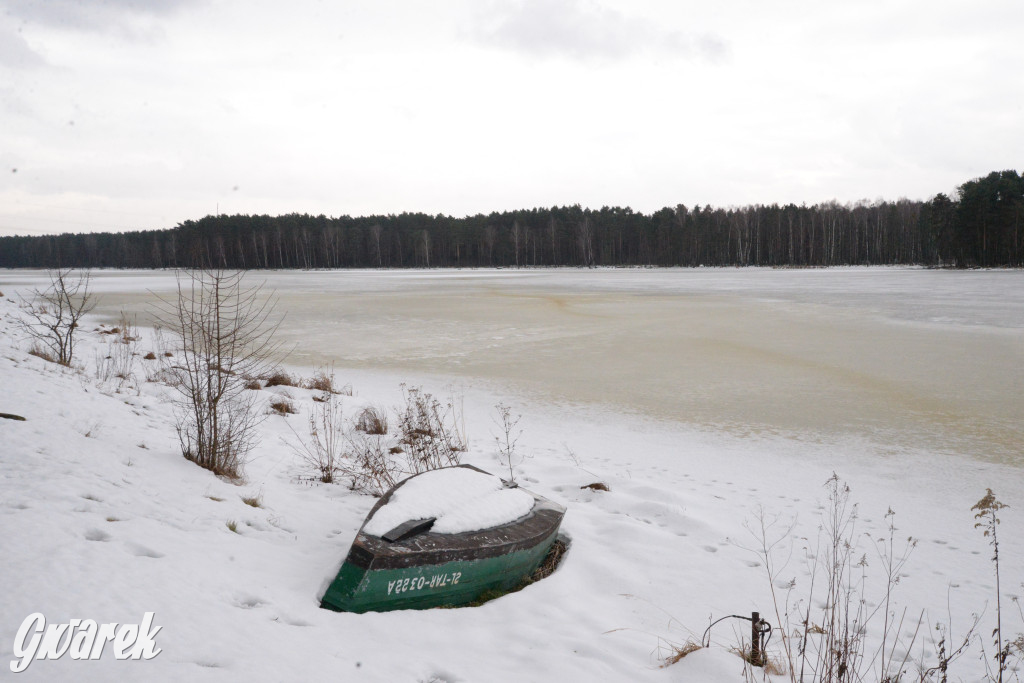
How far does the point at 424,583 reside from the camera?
4.00 meters

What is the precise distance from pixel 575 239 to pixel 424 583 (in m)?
101

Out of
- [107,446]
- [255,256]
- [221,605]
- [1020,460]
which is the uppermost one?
[255,256]

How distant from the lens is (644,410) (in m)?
10.6

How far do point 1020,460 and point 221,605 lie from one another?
31.0 ft

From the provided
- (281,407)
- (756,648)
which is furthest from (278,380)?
(756,648)

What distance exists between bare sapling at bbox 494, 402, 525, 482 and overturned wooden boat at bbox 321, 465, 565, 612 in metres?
1.83

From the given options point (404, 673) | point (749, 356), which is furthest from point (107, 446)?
point (749, 356)

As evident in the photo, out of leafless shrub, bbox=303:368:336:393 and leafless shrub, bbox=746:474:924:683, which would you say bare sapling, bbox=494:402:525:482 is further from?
leafless shrub, bbox=303:368:336:393

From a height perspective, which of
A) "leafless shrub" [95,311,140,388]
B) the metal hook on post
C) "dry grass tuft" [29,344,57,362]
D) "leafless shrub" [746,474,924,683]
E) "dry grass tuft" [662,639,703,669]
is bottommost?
"leafless shrub" [746,474,924,683]

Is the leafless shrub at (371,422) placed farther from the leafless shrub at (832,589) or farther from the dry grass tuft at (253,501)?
the leafless shrub at (832,589)

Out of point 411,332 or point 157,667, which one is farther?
point 411,332

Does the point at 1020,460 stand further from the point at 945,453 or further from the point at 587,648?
the point at 587,648

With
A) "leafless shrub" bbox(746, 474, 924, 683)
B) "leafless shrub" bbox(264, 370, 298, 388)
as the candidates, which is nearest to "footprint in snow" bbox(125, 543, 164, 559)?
"leafless shrub" bbox(746, 474, 924, 683)

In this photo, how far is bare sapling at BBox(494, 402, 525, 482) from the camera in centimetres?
771
